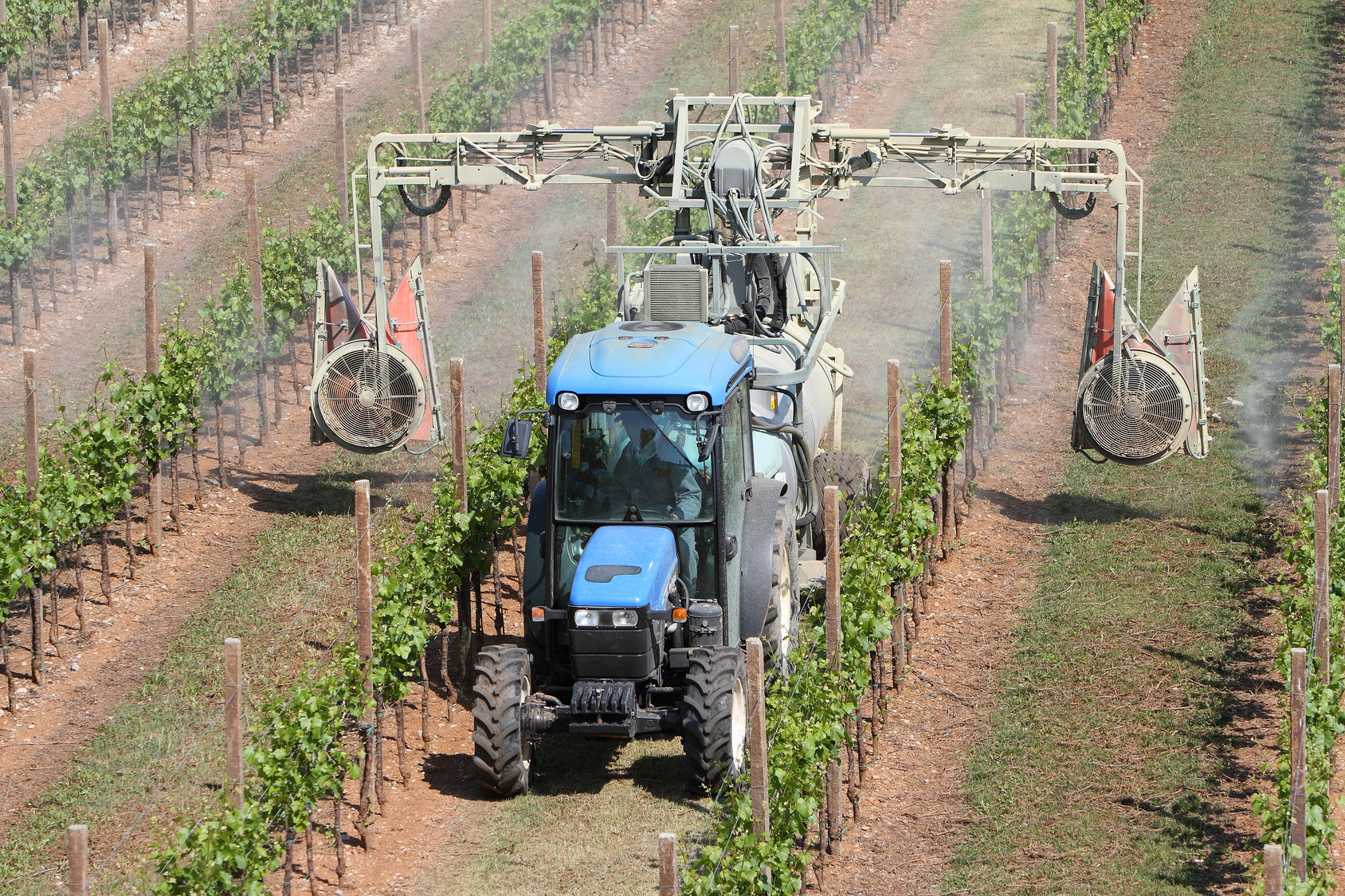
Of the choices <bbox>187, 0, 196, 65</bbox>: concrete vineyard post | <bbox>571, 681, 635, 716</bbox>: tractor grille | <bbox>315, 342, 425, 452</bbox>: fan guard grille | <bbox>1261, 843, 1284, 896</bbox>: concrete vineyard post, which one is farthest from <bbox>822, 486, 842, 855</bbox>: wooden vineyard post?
<bbox>187, 0, 196, 65</bbox>: concrete vineyard post

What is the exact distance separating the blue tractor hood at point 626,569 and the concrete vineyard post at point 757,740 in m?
1.54

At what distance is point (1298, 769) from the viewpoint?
10469 millimetres

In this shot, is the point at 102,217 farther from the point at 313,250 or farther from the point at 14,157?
the point at 313,250

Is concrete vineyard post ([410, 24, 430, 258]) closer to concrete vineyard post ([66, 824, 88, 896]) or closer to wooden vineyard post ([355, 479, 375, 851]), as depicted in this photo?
wooden vineyard post ([355, 479, 375, 851])

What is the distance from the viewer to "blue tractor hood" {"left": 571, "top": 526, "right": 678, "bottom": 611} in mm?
11352

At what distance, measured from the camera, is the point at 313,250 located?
20781 millimetres

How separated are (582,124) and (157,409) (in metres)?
12.7

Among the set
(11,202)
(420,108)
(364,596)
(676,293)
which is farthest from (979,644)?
(11,202)

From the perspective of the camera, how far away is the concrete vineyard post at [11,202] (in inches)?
829

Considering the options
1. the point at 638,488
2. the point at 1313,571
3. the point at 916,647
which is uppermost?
the point at 638,488

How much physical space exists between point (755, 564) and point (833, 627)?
2.55 ft

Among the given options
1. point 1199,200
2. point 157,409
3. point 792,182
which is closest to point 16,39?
point 157,409

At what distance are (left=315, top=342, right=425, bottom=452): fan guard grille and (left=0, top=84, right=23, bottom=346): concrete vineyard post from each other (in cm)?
691

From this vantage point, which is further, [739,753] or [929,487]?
[929,487]
